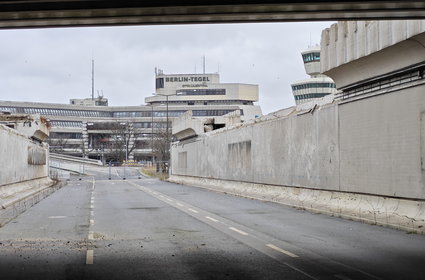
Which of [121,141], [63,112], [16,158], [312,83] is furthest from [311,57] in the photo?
[16,158]

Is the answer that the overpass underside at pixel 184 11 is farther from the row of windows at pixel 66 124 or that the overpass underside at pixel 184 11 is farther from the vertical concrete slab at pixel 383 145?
the row of windows at pixel 66 124

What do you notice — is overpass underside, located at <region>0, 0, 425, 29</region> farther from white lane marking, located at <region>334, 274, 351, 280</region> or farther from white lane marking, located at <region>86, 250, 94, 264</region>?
white lane marking, located at <region>334, 274, 351, 280</region>

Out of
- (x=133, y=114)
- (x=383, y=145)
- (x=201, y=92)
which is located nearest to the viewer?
(x=383, y=145)

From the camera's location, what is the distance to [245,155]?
114 ft

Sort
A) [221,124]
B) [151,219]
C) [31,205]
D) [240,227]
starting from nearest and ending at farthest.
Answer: [240,227], [151,219], [31,205], [221,124]

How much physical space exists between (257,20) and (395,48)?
5.83 m

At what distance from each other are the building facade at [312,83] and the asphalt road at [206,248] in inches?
3805

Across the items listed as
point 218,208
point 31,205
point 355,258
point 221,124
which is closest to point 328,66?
point 218,208

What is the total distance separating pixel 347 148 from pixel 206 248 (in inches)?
397

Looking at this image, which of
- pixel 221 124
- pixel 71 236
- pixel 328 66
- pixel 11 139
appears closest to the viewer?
pixel 71 236

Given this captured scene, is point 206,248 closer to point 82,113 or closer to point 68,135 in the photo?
point 68,135

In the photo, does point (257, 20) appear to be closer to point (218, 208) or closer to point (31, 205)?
point (218, 208)

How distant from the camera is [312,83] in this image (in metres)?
113

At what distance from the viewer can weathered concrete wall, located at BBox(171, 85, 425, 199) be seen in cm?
1562
